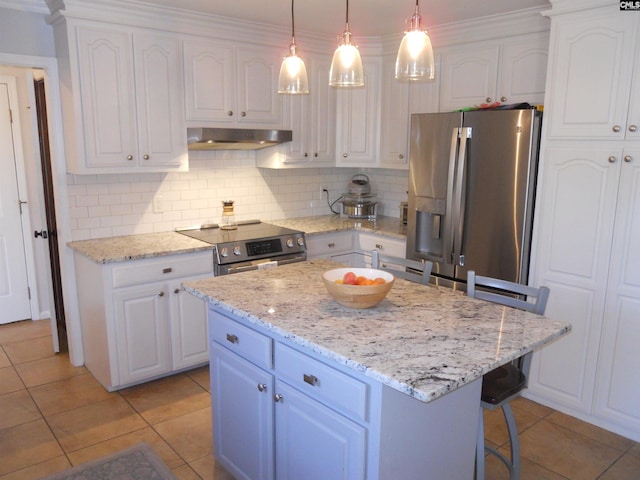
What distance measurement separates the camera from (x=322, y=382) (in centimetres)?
179

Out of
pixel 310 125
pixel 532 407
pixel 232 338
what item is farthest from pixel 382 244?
pixel 232 338

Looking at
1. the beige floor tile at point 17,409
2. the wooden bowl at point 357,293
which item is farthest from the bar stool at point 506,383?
the beige floor tile at point 17,409

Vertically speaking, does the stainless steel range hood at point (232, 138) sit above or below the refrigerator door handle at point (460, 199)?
above

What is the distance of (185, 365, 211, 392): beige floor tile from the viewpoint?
137 inches

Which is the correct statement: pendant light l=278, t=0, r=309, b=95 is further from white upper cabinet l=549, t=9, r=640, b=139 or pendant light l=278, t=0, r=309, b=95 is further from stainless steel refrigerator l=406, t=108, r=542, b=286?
white upper cabinet l=549, t=9, r=640, b=139

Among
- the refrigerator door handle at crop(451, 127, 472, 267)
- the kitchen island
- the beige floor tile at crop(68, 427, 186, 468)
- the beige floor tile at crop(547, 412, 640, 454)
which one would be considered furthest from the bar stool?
the beige floor tile at crop(68, 427, 186, 468)

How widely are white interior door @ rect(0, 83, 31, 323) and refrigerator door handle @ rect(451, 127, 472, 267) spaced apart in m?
3.65

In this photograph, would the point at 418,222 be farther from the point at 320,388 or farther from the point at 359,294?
the point at 320,388

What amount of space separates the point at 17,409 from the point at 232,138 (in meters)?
2.22

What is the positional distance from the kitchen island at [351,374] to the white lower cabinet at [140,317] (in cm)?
95

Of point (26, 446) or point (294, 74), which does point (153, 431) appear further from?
point (294, 74)

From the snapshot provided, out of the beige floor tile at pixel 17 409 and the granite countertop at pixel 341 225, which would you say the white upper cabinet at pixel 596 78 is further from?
the beige floor tile at pixel 17 409

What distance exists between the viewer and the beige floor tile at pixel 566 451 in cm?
265

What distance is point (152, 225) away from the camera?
389 cm
